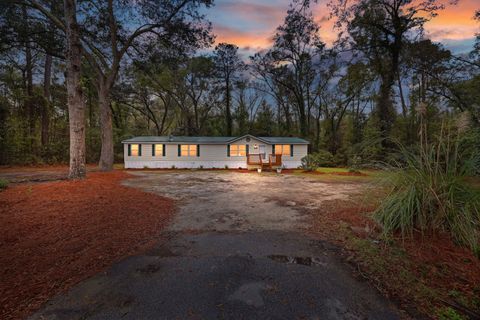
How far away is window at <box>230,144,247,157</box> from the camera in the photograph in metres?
18.1

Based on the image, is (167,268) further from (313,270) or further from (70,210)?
(70,210)

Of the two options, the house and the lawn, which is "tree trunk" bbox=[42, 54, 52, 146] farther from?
the lawn

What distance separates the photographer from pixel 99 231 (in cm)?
372

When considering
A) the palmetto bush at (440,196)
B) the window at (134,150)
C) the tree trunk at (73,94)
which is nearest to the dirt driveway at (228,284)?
the palmetto bush at (440,196)

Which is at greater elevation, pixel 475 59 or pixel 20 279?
pixel 475 59

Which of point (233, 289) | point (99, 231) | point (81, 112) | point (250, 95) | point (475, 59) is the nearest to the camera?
point (233, 289)

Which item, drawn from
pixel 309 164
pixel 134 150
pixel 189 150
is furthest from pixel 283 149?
pixel 134 150

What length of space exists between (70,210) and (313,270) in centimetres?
523

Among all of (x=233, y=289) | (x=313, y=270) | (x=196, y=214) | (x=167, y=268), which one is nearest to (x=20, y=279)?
(x=167, y=268)

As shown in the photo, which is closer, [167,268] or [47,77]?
[167,268]

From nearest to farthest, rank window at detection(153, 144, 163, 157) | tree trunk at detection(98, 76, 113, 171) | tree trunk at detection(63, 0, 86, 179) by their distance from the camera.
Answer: tree trunk at detection(63, 0, 86, 179)
tree trunk at detection(98, 76, 113, 171)
window at detection(153, 144, 163, 157)

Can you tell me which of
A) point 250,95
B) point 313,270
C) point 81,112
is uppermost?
point 250,95

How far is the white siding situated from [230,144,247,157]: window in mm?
A: 271

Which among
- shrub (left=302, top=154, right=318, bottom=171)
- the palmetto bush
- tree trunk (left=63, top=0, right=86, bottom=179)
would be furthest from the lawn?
shrub (left=302, top=154, right=318, bottom=171)
